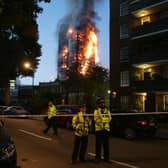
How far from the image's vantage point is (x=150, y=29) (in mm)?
41438

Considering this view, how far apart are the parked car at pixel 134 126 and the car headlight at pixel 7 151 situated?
12160 mm

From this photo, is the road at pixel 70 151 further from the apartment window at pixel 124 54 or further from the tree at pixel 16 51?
the tree at pixel 16 51

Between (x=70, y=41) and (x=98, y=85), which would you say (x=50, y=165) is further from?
(x=70, y=41)

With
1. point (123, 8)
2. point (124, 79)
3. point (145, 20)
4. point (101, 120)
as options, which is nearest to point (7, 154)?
point (101, 120)

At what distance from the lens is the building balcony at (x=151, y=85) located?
39.7 m

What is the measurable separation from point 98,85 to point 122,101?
13.1ft

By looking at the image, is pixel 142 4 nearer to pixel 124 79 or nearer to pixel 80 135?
pixel 124 79

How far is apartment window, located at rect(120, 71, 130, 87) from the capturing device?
4741 centimetres

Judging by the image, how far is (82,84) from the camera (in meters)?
49.2

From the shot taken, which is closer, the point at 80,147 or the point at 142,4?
the point at 80,147

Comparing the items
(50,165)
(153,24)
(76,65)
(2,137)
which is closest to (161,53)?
(153,24)

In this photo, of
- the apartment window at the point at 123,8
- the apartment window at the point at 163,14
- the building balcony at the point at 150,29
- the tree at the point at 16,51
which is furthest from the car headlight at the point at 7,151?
the apartment window at the point at 123,8

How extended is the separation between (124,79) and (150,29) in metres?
8.41

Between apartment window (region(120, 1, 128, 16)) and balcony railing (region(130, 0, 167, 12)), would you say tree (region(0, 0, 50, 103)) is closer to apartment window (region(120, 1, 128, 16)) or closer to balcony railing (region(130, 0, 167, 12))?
apartment window (region(120, 1, 128, 16))
